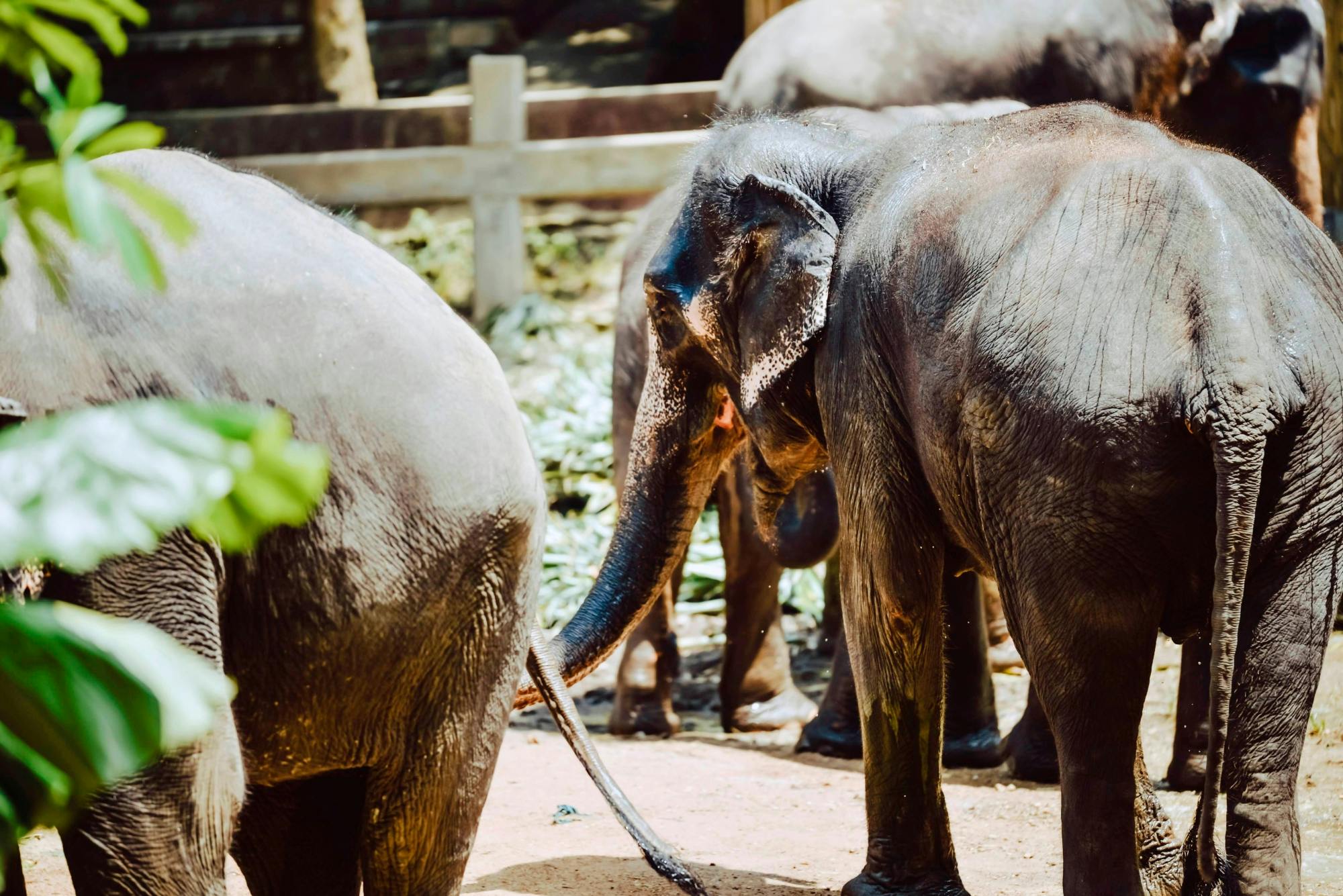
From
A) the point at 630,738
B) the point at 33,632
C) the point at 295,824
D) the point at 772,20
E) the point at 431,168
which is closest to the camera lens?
the point at 33,632

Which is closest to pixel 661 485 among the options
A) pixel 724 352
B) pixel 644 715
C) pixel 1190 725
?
pixel 724 352

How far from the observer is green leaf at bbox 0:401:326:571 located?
2.09 feet

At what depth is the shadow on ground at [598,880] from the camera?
385 centimetres

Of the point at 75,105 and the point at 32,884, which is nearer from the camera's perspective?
the point at 75,105

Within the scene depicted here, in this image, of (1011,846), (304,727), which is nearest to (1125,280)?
(304,727)

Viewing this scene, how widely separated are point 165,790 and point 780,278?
80.9 inches

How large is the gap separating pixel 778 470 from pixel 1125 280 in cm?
151

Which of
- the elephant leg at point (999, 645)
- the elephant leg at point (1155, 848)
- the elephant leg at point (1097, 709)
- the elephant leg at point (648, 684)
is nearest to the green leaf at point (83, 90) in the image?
the elephant leg at point (1097, 709)

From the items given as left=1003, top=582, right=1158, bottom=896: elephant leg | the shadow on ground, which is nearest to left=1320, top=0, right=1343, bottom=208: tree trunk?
the shadow on ground

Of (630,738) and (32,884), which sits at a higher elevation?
(32,884)

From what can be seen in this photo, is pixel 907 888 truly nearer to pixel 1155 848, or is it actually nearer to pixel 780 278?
pixel 1155 848

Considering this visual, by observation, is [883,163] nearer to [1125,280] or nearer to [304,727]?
[1125,280]

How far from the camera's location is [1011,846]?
424 centimetres

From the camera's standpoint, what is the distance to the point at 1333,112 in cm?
713
